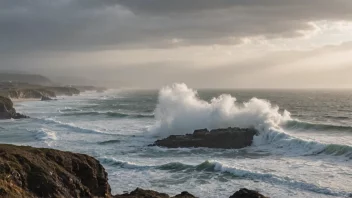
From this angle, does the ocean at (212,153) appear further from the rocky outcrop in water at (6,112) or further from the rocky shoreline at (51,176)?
the rocky outcrop in water at (6,112)

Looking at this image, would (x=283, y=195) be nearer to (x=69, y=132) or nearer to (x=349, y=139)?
(x=349, y=139)

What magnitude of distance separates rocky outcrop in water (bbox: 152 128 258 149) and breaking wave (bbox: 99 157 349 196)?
26.4 feet

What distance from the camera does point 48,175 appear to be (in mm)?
13727

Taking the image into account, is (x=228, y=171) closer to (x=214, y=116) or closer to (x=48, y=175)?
(x=48, y=175)

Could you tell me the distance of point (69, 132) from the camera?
158 feet

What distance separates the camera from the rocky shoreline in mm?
12906

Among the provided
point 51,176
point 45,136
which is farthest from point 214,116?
point 51,176

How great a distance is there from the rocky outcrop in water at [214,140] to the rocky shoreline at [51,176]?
59.0 ft

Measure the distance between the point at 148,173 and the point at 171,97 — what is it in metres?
25.7

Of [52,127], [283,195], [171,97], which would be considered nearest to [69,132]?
[52,127]

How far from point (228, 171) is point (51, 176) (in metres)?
14.5

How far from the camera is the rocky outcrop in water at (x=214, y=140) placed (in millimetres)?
35719

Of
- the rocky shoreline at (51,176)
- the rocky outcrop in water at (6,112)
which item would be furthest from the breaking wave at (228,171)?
the rocky outcrop in water at (6,112)

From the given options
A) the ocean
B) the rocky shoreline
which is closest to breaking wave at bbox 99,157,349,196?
the ocean
